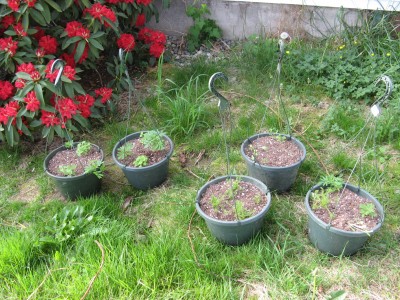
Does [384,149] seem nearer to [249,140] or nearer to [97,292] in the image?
[249,140]

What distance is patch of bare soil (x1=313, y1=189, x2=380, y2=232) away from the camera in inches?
84.9

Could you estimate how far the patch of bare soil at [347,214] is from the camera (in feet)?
7.07

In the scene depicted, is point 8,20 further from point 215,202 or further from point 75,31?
point 215,202

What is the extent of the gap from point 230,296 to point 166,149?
1.09 meters

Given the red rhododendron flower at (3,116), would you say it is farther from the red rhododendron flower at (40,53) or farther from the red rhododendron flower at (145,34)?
the red rhododendron flower at (145,34)

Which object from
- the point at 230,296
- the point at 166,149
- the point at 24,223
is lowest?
the point at 24,223

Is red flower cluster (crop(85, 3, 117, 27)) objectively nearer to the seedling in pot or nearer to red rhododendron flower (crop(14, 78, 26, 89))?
red rhododendron flower (crop(14, 78, 26, 89))

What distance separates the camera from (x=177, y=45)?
4.32 m

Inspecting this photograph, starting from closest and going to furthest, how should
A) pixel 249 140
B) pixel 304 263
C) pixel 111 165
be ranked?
pixel 304 263, pixel 249 140, pixel 111 165

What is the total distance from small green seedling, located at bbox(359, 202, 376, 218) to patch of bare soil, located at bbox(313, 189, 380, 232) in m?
0.02

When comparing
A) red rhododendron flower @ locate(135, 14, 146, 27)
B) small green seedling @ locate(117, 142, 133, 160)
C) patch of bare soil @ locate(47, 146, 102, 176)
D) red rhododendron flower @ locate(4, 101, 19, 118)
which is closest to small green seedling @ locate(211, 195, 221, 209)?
small green seedling @ locate(117, 142, 133, 160)

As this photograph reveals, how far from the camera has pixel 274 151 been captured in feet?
8.74

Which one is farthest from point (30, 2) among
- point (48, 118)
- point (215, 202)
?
point (215, 202)

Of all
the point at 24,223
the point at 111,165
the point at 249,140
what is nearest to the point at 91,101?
the point at 111,165
